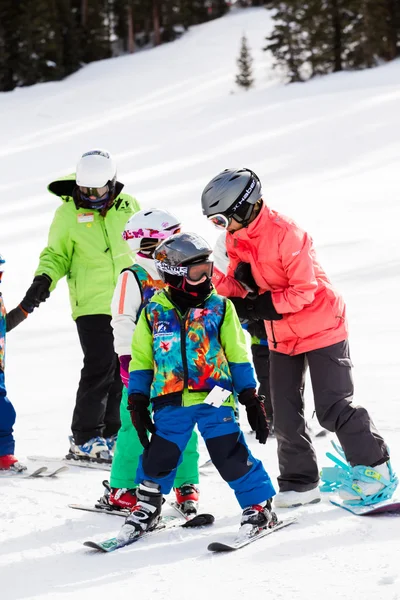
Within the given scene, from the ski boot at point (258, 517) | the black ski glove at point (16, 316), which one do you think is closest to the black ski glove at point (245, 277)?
the ski boot at point (258, 517)

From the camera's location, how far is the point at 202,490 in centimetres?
478

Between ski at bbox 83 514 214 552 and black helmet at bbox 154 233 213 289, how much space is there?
3.59 ft

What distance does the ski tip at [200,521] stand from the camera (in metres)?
4.03

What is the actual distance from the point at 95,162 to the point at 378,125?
18.3m

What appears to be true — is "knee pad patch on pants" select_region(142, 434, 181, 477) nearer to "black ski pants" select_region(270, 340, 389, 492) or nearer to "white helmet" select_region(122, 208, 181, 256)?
"black ski pants" select_region(270, 340, 389, 492)

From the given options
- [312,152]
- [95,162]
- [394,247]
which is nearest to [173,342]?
[95,162]

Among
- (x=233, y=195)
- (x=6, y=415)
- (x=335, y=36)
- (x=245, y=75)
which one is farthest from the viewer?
(x=335, y=36)

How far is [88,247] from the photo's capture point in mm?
5535

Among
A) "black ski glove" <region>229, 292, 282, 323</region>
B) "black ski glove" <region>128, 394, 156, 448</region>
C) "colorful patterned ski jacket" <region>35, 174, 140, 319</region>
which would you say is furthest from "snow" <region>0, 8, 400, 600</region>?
"colorful patterned ski jacket" <region>35, 174, 140, 319</region>

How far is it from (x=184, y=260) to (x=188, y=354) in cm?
41

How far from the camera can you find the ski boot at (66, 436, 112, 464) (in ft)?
18.2

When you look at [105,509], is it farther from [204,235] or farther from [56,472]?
[204,235]

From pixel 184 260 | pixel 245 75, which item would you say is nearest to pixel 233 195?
pixel 184 260

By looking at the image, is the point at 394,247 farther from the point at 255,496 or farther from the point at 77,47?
the point at 77,47
